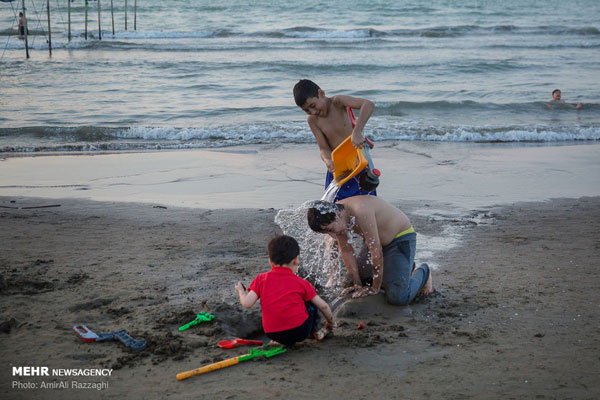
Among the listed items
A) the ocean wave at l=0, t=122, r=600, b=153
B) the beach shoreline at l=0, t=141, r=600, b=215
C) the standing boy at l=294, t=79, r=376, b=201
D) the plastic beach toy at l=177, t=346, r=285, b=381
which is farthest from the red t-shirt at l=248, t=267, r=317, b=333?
the ocean wave at l=0, t=122, r=600, b=153

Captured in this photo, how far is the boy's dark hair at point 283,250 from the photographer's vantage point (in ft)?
12.0

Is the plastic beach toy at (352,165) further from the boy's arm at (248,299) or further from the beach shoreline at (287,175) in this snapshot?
the beach shoreline at (287,175)

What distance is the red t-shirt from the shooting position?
3637 mm

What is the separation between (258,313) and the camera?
4266 millimetres

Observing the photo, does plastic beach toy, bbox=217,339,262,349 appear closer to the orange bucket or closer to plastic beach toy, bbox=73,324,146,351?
plastic beach toy, bbox=73,324,146,351

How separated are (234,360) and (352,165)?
6.25ft

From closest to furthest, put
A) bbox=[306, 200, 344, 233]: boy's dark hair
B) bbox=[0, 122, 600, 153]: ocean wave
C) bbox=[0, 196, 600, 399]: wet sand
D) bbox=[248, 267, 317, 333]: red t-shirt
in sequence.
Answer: bbox=[0, 196, 600, 399]: wet sand < bbox=[248, 267, 317, 333]: red t-shirt < bbox=[306, 200, 344, 233]: boy's dark hair < bbox=[0, 122, 600, 153]: ocean wave

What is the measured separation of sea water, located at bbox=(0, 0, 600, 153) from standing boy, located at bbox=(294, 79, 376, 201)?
6.07m

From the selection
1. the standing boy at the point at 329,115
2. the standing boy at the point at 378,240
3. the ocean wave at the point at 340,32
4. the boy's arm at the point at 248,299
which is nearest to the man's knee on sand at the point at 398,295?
the standing boy at the point at 378,240

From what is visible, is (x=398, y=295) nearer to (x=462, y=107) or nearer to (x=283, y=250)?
(x=283, y=250)

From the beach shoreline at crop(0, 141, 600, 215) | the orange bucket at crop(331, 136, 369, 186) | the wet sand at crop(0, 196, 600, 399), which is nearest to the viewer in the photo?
the wet sand at crop(0, 196, 600, 399)

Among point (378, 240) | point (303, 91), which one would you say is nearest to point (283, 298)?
point (378, 240)

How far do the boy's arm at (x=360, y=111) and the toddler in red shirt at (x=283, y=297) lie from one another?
1.19m

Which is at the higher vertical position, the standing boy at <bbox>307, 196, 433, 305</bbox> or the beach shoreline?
the standing boy at <bbox>307, 196, 433, 305</bbox>
